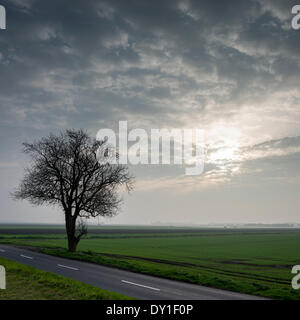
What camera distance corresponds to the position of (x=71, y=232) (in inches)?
1216

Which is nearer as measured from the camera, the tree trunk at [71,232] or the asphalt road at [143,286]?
the asphalt road at [143,286]

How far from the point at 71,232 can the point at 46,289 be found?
18.5m

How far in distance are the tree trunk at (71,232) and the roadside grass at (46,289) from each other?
14098 mm

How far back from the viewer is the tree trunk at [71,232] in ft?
99.3

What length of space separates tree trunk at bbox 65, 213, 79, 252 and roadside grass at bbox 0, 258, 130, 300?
1410cm

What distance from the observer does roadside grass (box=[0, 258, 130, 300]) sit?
1168 cm

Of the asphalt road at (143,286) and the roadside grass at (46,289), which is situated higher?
the roadside grass at (46,289)
